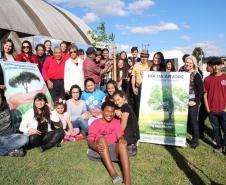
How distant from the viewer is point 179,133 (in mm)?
7527

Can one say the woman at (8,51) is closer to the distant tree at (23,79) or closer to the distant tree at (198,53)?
the distant tree at (23,79)

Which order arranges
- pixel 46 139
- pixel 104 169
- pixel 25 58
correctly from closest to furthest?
pixel 104 169, pixel 46 139, pixel 25 58

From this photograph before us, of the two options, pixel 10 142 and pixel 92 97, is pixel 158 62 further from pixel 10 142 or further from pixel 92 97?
pixel 10 142

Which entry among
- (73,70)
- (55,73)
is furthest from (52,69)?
(73,70)

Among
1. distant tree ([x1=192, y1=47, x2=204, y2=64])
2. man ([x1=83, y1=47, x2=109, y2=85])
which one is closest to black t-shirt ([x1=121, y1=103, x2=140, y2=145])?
man ([x1=83, y1=47, x2=109, y2=85])

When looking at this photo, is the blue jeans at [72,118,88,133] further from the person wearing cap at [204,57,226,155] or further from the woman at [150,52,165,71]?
the person wearing cap at [204,57,226,155]

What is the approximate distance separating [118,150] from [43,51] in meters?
4.47

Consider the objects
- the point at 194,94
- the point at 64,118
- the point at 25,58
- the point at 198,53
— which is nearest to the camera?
the point at 194,94

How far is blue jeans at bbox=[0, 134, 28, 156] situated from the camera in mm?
6578

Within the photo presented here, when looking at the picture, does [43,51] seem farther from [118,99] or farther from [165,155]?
[165,155]

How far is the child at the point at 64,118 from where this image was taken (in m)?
8.11

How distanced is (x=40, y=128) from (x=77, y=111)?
4.59 feet

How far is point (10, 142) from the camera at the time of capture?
21.7 ft

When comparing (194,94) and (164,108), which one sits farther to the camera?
(164,108)
